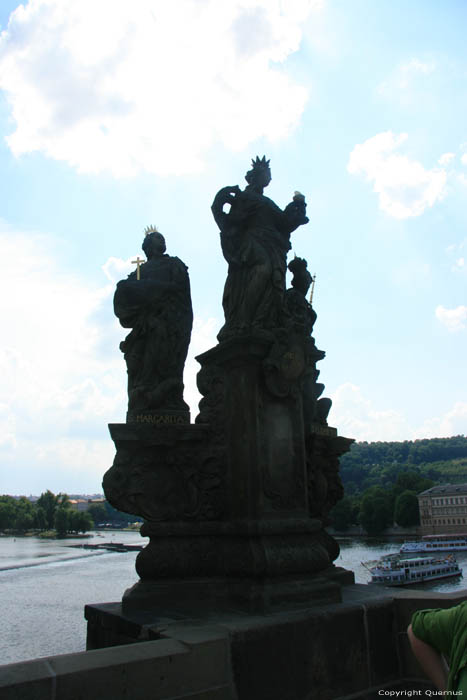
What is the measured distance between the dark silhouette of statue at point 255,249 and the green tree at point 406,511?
97.7 metres

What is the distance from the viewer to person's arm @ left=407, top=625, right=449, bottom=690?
2271mm

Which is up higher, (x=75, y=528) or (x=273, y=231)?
(x=273, y=231)

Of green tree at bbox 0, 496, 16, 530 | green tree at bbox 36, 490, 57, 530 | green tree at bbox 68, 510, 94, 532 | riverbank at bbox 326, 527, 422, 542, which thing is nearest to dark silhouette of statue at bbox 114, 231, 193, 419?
riverbank at bbox 326, 527, 422, 542

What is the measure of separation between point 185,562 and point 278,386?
203cm

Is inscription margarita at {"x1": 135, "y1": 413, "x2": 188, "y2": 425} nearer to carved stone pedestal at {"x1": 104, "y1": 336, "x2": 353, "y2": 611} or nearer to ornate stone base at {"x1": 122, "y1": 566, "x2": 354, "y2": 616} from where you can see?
carved stone pedestal at {"x1": 104, "y1": 336, "x2": 353, "y2": 611}

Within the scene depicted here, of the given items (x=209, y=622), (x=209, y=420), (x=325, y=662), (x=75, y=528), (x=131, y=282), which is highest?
(x=131, y=282)

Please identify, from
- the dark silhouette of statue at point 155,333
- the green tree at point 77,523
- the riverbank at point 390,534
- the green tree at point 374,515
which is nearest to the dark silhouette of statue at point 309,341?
the dark silhouette of statue at point 155,333

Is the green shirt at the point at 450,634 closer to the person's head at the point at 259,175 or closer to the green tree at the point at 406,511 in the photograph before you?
the person's head at the point at 259,175

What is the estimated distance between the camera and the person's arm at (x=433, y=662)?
2.27 meters

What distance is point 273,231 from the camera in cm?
697

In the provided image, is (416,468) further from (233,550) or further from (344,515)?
(233,550)

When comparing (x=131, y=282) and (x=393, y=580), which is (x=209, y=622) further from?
(x=393, y=580)

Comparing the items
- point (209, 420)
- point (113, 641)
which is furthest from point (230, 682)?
point (209, 420)

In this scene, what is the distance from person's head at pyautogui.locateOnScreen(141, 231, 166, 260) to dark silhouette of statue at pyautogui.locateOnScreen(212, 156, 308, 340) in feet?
3.67
